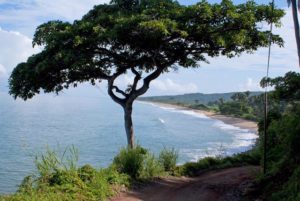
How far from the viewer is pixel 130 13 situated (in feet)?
41.4

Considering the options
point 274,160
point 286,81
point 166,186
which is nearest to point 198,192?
point 166,186

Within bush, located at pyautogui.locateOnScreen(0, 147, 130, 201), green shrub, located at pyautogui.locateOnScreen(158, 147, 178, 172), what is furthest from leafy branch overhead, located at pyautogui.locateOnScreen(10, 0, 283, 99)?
bush, located at pyautogui.locateOnScreen(0, 147, 130, 201)

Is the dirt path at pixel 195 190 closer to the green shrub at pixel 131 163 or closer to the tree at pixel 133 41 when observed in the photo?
the green shrub at pixel 131 163

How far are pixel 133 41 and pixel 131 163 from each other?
3367mm

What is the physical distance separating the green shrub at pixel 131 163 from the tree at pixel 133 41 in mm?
1647

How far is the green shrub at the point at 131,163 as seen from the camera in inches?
453

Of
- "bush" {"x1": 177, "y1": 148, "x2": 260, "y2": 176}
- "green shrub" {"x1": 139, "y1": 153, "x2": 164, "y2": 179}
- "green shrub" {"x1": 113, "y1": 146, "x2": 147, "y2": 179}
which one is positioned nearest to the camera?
"green shrub" {"x1": 113, "y1": 146, "x2": 147, "y2": 179}

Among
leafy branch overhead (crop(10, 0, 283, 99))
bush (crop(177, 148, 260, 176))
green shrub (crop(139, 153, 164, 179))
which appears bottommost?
bush (crop(177, 148, 260, 176))

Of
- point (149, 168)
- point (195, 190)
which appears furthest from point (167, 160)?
point (195, 190)

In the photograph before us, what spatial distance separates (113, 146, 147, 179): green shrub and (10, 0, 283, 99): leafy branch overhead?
2.54 metres

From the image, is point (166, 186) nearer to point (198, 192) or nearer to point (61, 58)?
point (198, 192)

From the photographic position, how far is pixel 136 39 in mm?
12414

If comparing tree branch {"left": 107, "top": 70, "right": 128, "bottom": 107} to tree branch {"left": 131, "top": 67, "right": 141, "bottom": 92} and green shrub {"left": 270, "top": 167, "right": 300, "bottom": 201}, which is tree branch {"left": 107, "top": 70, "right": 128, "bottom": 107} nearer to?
tree branch {"left": 131, "top": 67, "right": 141, "bottom": 92}

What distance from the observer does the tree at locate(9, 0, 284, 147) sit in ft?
38.6
